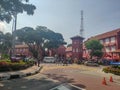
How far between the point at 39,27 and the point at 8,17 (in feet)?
189

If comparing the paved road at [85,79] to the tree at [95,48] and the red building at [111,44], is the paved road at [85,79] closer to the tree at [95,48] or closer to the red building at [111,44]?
the red building at [111,44]

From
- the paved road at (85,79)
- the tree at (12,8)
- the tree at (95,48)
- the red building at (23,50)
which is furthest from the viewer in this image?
the red building at (23,50)

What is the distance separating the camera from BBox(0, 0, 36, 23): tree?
873 inches

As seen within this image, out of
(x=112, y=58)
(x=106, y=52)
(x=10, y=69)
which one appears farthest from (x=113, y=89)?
(x=106, y=52)

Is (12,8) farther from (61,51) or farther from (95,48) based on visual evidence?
(61,51)

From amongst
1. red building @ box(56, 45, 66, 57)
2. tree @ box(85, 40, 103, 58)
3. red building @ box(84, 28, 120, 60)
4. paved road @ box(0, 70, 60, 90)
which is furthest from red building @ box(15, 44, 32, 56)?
paved road @ box(0, 70, 60, 90)

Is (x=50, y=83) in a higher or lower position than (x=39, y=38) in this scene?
lower

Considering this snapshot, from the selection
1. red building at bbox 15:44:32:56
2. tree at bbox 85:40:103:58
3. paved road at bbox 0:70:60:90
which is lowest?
paved road at bbox 0:70:60:90

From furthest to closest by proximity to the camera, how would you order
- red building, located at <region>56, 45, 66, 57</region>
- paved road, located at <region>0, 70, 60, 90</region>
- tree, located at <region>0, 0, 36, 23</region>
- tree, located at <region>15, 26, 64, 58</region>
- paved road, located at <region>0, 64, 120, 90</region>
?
1. red building, located at <region>56, 45, 66, 57</region>
2. tree, located at <region>15, 26, 64, 58</region>
3. tree, located at <region>0, 0, 36, 23</region>
4. paved road, located at <region>0, 64, 120, 90</region>
5. paved road, located at <region>0, 70, 60, 90</region>

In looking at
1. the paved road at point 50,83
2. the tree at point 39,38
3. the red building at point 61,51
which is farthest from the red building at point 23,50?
the paved road at point 50,83

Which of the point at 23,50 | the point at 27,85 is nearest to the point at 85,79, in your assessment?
the point at 27,85

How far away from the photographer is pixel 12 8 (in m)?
22.9

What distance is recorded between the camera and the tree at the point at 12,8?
2217 centimetres

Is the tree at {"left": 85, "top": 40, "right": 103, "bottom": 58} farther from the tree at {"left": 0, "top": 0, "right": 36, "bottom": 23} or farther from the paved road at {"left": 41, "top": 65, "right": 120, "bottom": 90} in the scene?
the tree at {"left": 0, "top": 0, "right": 36, "bottom": 23}
